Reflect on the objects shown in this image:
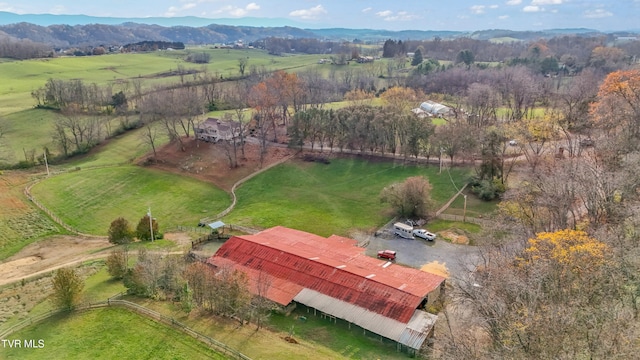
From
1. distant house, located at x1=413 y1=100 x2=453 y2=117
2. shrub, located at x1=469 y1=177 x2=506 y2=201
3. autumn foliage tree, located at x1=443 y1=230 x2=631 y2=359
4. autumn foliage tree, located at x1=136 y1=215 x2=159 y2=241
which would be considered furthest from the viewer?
distant house, located at x1=413 y1=100 x2=453 y2=117

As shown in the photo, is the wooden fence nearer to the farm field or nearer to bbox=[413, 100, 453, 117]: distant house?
bbox=[413, 100, 453, 117]: distant house

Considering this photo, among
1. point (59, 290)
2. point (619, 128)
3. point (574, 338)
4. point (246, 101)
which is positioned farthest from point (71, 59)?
point (574, 338)

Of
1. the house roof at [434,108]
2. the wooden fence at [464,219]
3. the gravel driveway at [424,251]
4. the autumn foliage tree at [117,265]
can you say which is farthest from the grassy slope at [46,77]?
the house roof at [434,108]

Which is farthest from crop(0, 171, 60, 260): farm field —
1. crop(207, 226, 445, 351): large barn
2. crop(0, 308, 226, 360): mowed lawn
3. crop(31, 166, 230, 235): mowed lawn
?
crop(207, 226, 445, 351): large barn

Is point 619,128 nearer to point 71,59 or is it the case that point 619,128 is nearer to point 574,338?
point 574,338

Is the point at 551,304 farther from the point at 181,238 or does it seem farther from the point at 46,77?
the point at 46,77

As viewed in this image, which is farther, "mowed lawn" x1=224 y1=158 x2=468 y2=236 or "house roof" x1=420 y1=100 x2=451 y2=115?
"house roof" x1=420 y1=100 x2=451 y2=115
